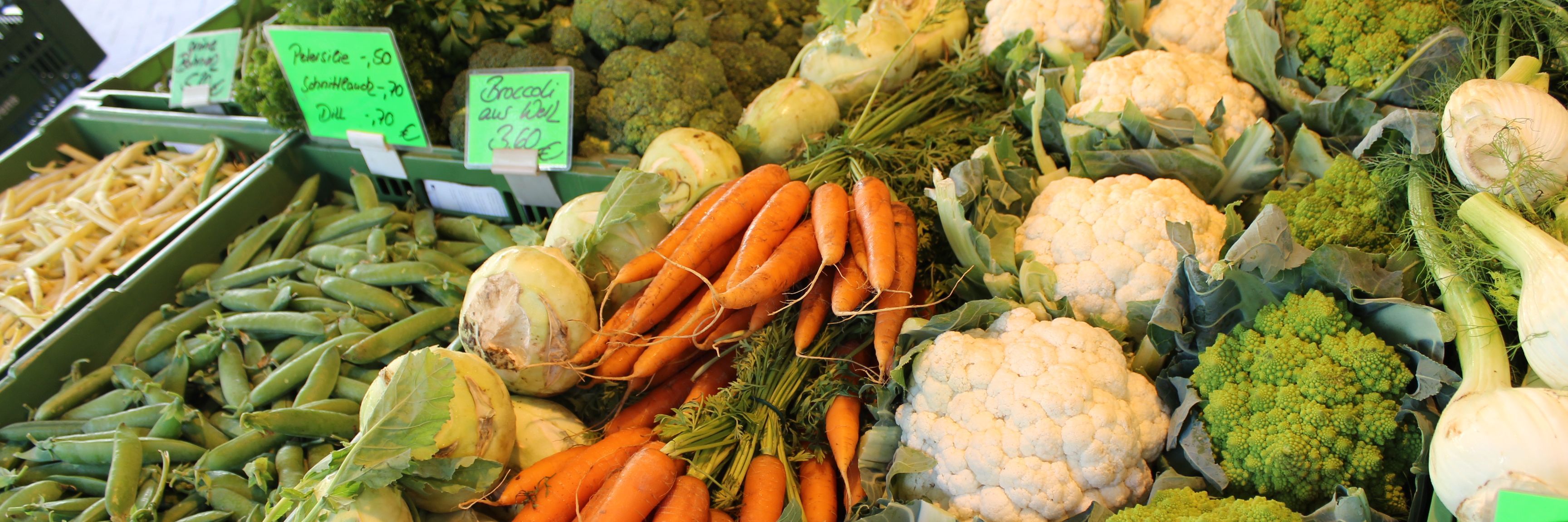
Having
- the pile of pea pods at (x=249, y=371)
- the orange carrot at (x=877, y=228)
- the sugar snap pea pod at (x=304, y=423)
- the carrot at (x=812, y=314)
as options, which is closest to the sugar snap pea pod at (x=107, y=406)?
the pile of pea pods at (x=249, y=371)

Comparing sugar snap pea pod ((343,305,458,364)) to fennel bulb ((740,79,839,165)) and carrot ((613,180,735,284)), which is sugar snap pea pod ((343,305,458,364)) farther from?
fennel bulb ((740,79,839,165))

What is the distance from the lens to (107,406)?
5.72 feet

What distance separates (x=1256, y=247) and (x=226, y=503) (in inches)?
75.7

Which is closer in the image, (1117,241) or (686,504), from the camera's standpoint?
(686,504)

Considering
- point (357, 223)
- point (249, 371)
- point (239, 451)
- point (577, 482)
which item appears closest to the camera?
point (577, 482)

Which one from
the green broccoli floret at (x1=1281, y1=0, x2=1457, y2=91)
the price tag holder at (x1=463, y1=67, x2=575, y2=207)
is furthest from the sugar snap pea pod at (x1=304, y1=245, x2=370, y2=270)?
the green broccoli floret at (x1=1281, y1=0, x2=1457, y2=91)

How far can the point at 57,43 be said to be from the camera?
115 inches

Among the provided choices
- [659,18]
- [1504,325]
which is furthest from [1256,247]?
[659,18]

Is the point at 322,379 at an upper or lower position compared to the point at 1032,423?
lower

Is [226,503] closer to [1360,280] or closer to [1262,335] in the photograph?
[1262,335]

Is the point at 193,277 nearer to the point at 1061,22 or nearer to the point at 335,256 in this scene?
the point at 335,256

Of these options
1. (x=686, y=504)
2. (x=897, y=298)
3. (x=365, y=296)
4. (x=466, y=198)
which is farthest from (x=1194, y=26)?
(x=365, y=296)

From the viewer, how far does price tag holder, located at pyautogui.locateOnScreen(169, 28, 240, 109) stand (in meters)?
2.50

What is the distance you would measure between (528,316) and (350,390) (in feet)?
1.85
